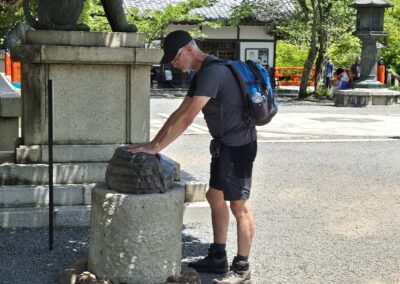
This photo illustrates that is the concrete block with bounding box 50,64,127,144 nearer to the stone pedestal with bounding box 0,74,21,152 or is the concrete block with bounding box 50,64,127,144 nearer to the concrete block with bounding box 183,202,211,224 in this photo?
the concrete block with bounding box 183,202,211,224

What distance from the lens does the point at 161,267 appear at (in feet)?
12.9

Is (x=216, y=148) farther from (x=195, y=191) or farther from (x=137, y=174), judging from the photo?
(x=195, y=191)

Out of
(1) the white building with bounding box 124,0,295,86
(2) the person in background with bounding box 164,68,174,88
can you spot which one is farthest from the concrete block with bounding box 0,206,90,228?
Result: (1) the white building with bounding box 124,0,295,86

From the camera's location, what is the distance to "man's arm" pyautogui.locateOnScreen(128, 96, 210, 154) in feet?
12.8

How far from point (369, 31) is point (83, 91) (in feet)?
54.7

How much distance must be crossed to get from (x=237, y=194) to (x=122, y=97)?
2.32 m

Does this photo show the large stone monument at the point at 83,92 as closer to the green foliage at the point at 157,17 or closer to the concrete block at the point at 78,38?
the concrete block at the point at 78,38

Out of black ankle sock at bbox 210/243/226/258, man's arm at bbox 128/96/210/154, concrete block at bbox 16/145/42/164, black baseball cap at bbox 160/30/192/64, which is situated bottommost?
black ankle sock at bbox 210/243/226/258

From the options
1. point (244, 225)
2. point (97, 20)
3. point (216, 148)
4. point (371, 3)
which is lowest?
point (244, 225)

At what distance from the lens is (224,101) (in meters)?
4.08

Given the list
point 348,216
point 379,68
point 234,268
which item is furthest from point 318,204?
point 379,68

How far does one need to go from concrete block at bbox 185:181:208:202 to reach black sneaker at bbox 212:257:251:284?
185 centimetres

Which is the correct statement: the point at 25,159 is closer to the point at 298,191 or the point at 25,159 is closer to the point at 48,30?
the point at 48,30

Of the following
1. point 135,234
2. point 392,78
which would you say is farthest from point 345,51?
point 135,234
